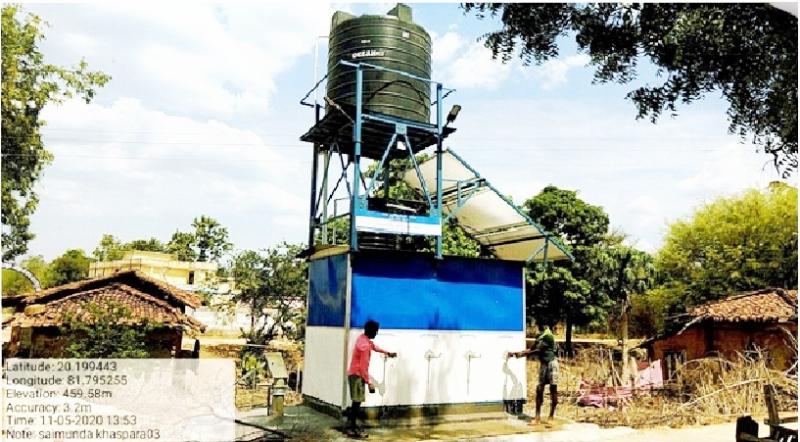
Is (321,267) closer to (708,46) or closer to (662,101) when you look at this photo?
(662,101)

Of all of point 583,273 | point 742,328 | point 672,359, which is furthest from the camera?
point 583,273

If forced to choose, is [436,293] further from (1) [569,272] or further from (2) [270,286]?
(1) [569,272]

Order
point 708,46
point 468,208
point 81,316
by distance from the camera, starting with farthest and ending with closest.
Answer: point 81,316
point 468,208
point 708,46

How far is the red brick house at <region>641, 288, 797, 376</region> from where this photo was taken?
1068 centimetres

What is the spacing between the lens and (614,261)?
17906 mm

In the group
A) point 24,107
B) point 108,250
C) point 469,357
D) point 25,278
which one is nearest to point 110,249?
point 108,250

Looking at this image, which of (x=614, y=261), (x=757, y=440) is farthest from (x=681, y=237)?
(x=757, y=440)

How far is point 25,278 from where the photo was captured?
59.4ft

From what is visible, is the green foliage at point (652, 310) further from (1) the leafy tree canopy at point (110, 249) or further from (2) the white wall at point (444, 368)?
(1) the leafy tree canopy at point (110, 249)

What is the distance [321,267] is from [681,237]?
1357 centimetres

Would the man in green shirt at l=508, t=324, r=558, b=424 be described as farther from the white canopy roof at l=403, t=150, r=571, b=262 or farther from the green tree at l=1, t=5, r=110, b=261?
the green tree at l=1, t=5, r=110, b=261

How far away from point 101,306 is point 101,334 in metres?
0.59

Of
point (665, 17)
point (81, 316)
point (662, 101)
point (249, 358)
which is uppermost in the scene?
point (665, 17)
